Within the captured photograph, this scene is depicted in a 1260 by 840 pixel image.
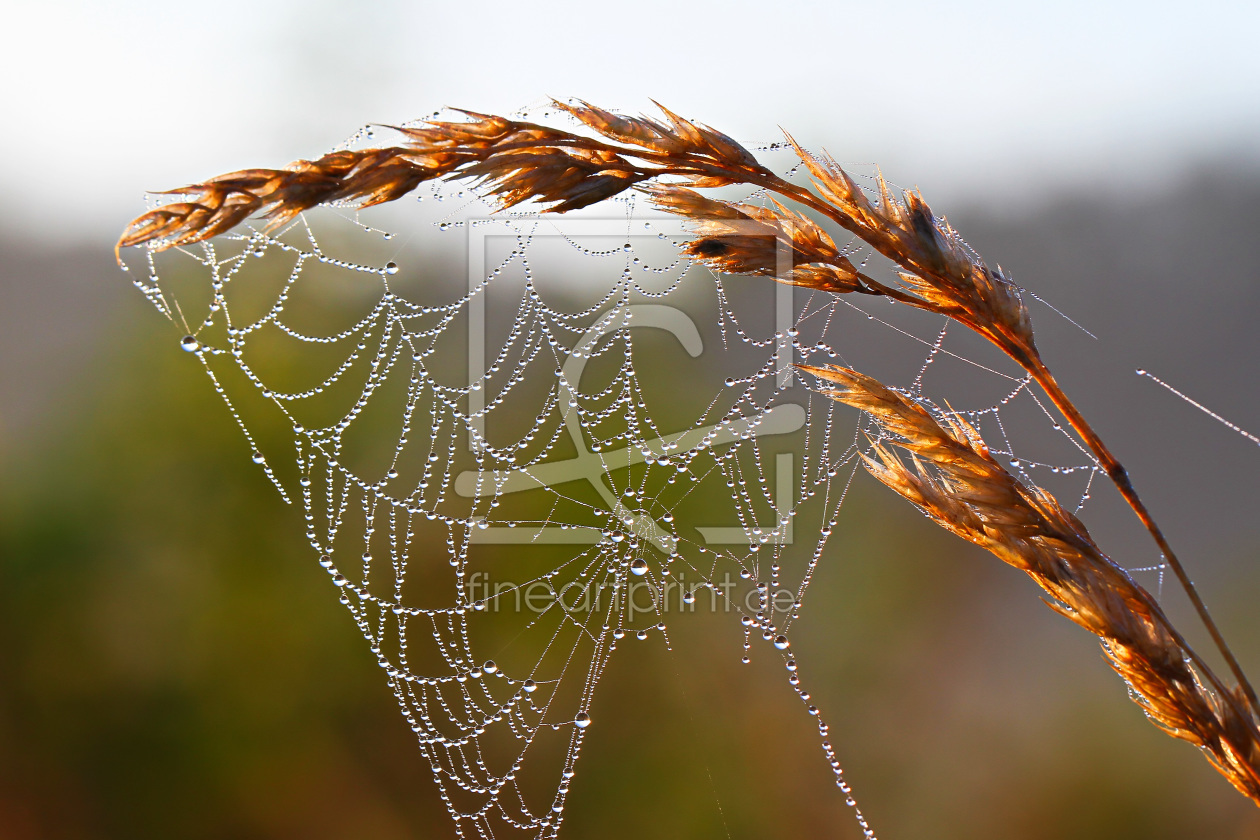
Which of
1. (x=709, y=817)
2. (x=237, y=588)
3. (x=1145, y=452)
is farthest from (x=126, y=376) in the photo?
(x=1145, y=452)

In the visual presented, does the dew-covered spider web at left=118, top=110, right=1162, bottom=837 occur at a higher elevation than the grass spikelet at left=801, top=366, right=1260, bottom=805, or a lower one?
lower

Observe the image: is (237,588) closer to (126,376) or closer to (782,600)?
(126,376)

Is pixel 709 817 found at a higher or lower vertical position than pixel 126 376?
lower

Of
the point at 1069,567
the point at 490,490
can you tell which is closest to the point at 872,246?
the point at 1069,567

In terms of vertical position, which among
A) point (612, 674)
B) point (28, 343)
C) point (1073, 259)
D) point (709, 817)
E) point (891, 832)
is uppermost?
point (1073, 259)

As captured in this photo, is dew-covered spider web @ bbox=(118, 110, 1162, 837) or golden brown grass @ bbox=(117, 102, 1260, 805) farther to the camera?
dew-covered spider web @ bbox=(118, 110, 1162, 837)

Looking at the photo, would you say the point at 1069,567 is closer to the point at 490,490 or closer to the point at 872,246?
the point at 872,246

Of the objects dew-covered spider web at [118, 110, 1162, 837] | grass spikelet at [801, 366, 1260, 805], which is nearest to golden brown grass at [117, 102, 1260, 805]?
grass spikelet at [801, 366, 1260, 805]

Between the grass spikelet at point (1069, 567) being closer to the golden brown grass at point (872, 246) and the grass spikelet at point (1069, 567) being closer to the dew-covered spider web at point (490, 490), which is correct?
the golden brown grass at point (872, 246)

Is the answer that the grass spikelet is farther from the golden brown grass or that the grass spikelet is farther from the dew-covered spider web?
the dew-covered spider web
